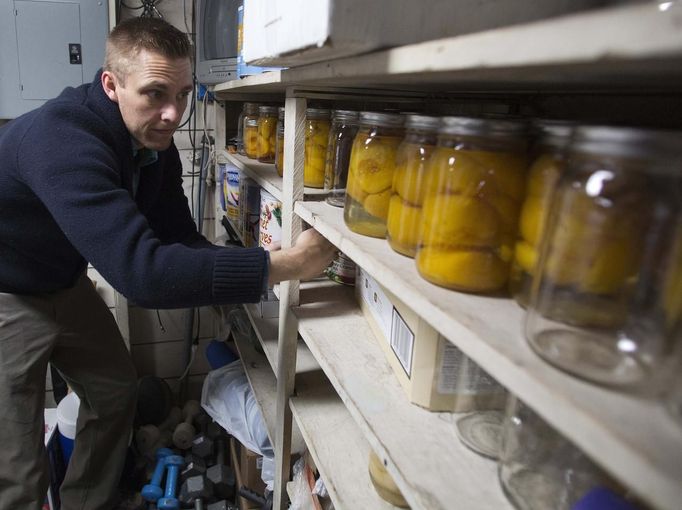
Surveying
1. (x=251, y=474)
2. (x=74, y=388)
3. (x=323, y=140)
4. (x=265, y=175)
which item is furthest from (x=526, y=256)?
(x=74, y=388)

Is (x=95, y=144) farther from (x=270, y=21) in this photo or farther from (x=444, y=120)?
(x=444, y=120)

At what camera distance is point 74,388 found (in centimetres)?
180

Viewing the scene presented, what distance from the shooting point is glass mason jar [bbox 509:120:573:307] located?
44 centimetres

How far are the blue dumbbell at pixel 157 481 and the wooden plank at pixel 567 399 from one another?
77.8 inches

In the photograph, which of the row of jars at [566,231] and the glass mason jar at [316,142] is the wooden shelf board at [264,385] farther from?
the row of jars at [566,231]

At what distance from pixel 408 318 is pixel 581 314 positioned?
330 mm

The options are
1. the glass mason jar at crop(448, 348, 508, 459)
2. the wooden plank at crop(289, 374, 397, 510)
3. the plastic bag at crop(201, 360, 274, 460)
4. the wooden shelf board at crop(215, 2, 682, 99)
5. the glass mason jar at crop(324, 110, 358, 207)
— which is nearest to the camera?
the wooden shelf board at crop(215, 2, 682, 99)

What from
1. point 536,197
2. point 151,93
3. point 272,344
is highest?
point 151,93

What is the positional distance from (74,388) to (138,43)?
1.27 metres

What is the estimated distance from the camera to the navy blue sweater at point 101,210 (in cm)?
93

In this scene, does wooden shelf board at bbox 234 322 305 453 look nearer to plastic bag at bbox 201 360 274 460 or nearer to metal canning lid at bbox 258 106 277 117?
plastic bag at bbox 201 360 274 460

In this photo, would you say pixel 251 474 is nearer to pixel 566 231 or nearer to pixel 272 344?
pixel 272 344

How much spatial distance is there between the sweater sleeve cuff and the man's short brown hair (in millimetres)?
628

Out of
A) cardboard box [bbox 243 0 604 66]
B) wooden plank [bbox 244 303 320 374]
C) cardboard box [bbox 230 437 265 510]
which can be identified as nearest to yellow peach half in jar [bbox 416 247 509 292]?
cardboard box [bbox 243 0 604 66]
